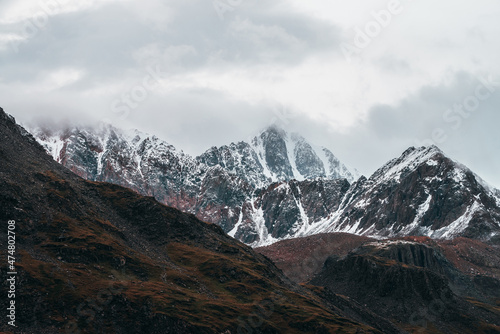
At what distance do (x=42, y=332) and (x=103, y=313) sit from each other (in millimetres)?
23137

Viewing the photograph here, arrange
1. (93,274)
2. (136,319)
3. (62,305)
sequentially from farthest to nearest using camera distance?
(93,274)
(136,319)
(62,305)

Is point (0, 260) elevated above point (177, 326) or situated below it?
above

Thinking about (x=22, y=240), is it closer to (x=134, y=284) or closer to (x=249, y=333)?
(x=134, y=284)

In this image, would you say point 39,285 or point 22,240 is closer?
point 39,285

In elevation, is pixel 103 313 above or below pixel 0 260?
below

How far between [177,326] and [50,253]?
54.6 metres

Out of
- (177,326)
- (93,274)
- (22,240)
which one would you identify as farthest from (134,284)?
(22,240)

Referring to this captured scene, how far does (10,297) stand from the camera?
15612 centimetres

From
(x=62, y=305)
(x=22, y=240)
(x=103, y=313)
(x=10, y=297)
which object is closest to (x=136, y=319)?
(x=103, y=313)

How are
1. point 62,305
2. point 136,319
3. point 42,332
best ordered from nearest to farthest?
point 42,332
point 62,305
point 136,319

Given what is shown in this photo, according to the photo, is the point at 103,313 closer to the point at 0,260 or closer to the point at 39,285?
the point at 39,285

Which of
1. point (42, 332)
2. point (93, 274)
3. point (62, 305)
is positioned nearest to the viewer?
point (42, 332)

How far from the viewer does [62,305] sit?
541ft

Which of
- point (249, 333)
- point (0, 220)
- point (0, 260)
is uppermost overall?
point (0, 220)
